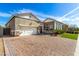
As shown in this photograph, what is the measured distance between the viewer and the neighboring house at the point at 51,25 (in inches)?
129

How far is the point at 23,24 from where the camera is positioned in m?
3.31

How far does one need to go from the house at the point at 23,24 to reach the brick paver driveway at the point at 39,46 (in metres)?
0.08

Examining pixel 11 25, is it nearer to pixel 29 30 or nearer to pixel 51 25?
pixel 29 30

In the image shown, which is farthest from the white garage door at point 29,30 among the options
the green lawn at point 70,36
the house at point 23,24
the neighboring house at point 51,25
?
the green lawn at point 70,36

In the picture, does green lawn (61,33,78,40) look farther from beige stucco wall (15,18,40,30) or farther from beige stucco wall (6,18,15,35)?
beige stucco wall (6,18,15,35)

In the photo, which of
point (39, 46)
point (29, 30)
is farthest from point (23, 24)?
point (39, 46)

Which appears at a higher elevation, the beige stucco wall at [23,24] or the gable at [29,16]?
the gable at [29,16]

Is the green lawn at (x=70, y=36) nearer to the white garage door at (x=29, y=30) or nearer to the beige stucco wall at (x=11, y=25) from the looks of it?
the white garage door at (x=29, y=30)

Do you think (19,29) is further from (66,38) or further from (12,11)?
(66,38)

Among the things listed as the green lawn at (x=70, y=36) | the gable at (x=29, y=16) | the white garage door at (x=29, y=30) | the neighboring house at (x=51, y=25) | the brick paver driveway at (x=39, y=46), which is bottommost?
the brick paver driveway at (x=39, y=46)

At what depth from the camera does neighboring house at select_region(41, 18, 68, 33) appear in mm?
3289

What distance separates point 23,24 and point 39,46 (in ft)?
1.24

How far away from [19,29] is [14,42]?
194mm

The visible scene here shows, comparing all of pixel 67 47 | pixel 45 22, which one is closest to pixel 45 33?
pixel 45 22
